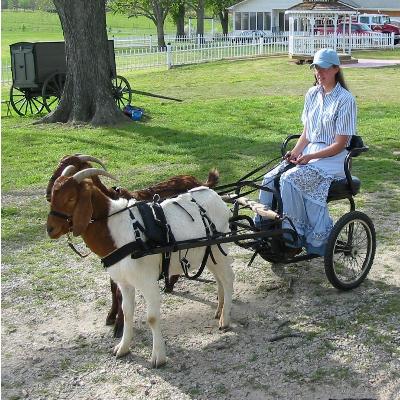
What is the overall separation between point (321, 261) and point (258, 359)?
2078 millimetres

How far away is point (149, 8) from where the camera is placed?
55156 millimetres

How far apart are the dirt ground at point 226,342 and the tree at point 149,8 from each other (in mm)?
43549

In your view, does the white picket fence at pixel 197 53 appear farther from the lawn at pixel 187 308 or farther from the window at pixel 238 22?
the window at pixel 238 22

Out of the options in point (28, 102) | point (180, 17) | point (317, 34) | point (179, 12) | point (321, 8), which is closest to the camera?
point (28, 102)

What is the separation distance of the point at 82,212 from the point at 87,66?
10975 mm

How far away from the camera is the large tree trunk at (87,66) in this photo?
14.2 meters

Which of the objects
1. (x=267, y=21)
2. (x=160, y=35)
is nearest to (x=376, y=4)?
(x=267, y=21)

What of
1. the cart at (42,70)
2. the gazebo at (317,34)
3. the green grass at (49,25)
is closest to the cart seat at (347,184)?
the cart at (42,70)

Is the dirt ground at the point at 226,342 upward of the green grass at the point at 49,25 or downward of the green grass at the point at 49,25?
downward

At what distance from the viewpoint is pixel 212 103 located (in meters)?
17.5

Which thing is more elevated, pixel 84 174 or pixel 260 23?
pixel 260 23

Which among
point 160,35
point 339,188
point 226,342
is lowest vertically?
point 226,342

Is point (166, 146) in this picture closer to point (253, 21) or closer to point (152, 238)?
point (152, 238)

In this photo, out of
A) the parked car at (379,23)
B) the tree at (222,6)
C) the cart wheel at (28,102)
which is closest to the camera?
the cart wheel at (28,102)
